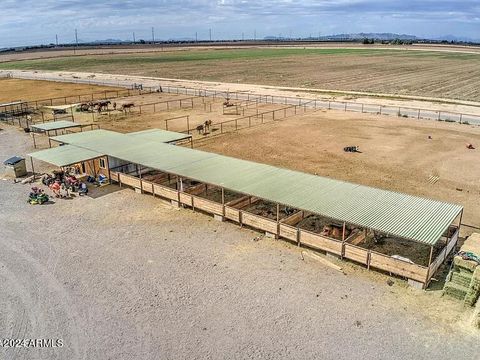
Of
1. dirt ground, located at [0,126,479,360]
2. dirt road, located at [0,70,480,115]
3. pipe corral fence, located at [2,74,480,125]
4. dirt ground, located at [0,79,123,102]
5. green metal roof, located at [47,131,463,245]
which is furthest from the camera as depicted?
dirt ground, located at [0,79,123,102]

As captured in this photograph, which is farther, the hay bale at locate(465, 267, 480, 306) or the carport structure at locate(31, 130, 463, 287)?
the carport structure at locate(31, 130, 463, 287)

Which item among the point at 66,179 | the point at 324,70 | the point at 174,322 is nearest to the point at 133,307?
the point at 174,322

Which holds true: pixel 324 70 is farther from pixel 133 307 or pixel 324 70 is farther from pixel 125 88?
pixel 133 307

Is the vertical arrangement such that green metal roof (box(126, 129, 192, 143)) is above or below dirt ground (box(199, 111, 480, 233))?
above

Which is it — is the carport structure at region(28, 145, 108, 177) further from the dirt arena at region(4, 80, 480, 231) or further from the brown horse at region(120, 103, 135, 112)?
the brown horse at region(120, 103, 135, 112)

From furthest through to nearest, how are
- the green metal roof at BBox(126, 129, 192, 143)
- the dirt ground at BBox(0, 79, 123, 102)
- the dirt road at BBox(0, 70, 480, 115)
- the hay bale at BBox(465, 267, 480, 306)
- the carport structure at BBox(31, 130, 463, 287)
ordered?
the dirt ground at BBox(0, 79, 123, 102) < the dirt road at BBox(0, 70, 480, 115) < the green metal roof at BBox(126, 129, 192, 143) < the carport structure at BBox(31, 130, 463, 287) < the hay bale at BBox(465, 267, 480, 306)

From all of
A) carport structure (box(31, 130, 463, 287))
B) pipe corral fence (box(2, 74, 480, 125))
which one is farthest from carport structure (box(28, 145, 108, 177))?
pipe corral fence (box(2, 74, 480, 125))

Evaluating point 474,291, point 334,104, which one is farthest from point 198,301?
point 334,104

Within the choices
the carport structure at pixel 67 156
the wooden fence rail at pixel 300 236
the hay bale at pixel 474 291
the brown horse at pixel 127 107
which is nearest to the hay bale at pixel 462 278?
the hay bale at pixel 474 291
